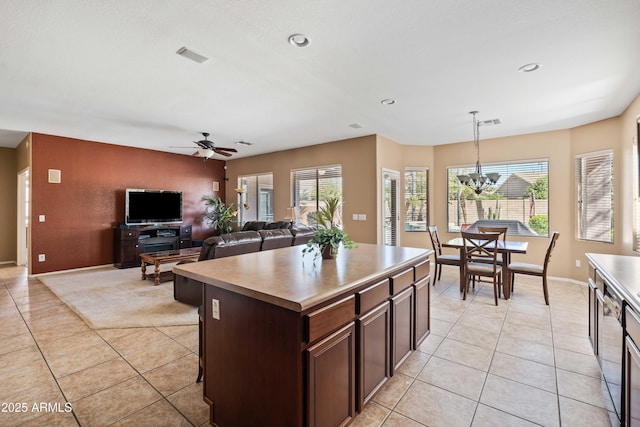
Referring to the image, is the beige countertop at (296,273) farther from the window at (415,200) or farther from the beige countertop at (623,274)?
the window at (415,200)

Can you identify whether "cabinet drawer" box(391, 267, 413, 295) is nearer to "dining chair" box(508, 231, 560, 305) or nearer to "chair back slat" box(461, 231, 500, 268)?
"chair back slat" box(461, 231, 500, 268)

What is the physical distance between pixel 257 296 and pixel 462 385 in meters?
1.79

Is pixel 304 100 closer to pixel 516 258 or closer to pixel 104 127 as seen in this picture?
pixel 104 127

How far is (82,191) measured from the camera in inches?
239

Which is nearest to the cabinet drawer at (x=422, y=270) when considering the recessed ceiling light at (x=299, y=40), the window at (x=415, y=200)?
the recessed ceiling light at (x=299, y=40)

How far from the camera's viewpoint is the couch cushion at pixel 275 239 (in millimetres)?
4117

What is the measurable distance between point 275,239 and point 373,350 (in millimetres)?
2611

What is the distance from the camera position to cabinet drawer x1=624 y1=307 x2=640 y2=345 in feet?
4.49

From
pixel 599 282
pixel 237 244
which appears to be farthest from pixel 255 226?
pixel 599 282

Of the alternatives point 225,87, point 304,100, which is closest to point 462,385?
point 304,100

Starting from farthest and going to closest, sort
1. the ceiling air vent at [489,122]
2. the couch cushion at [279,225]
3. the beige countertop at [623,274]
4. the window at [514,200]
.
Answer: the couch cushion at [279,225] < the window at [514,200] < the ceiling air vent at [489,122] < the beige countertop at [623,274]

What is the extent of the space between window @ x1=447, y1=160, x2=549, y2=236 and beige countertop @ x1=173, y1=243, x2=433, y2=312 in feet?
13.3

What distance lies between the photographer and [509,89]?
345cm

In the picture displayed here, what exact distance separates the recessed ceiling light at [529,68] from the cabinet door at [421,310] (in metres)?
2.25
